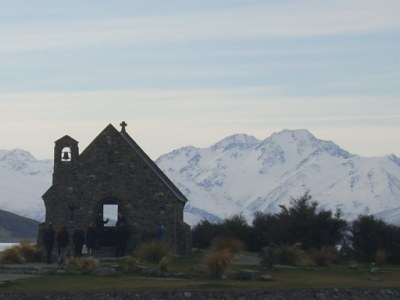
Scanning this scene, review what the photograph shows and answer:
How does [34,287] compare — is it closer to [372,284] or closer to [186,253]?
[372,284]

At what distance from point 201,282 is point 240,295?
2.64 m

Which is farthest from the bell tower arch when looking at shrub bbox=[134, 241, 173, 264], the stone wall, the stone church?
the stone wall

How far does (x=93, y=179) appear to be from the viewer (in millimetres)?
62500

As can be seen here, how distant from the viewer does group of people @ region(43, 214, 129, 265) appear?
5512 centimetres

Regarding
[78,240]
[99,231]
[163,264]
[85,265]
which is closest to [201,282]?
[163,264]

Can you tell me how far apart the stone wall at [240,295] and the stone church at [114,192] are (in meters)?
18.2

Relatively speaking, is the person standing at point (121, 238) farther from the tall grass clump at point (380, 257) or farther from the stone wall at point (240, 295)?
the stone wall at point (240, 295)

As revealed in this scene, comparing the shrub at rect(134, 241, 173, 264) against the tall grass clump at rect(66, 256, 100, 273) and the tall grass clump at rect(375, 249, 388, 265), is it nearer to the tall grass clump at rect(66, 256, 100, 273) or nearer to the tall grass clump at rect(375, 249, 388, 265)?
the tall grass clump at rect(66, 256, 100, 273)

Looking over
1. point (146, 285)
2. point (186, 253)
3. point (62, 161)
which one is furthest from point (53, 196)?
point (146, 285)

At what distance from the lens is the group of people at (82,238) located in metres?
55.1

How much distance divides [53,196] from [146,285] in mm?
20384

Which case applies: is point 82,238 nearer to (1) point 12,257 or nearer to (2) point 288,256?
(1) point 12,257

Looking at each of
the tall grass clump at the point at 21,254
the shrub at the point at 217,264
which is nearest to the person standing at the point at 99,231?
the tall grass clump at the point at 21,254

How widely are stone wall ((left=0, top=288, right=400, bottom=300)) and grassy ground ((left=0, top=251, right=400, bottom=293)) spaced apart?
52 centimetres
